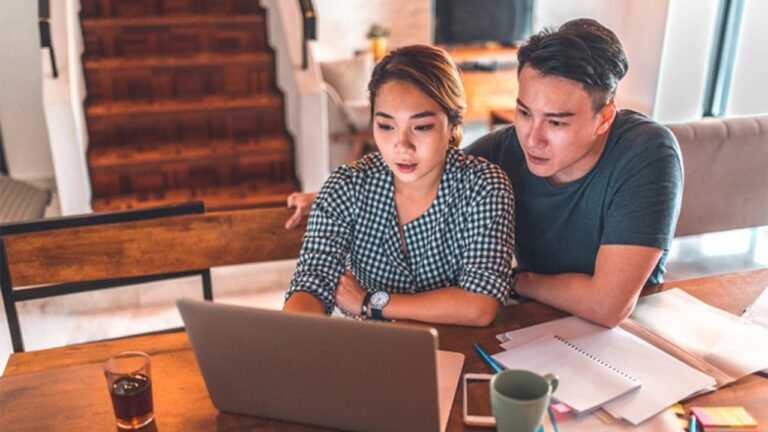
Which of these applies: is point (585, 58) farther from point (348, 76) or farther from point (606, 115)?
point (348, 76)

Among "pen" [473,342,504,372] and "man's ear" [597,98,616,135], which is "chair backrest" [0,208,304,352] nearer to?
"pen" [473,342,504,372]

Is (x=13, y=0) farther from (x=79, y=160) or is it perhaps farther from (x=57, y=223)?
(x=57, y=223)

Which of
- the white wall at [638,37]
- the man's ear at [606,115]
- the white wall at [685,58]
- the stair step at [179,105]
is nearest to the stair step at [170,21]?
the stair step at [179,105]

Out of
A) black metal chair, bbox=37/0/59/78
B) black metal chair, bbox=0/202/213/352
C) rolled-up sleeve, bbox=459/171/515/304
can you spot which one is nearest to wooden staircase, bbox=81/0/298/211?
black metal chair, bbox=37/0/59/78

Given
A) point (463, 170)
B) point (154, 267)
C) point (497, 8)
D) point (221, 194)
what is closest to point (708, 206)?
point (463, 170)

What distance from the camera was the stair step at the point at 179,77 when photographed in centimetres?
371

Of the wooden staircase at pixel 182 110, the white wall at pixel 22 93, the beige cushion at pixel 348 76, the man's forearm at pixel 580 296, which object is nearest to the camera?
the man's forearm at pixel 580 296

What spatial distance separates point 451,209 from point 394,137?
8.0 inches

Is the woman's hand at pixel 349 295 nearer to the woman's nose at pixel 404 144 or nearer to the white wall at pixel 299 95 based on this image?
the woman's nose at pixel 404 144

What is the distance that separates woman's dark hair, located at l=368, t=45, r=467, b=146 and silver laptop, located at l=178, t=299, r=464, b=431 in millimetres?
653

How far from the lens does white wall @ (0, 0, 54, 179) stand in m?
4.17

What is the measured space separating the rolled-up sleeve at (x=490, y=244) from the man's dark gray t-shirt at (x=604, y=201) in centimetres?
17

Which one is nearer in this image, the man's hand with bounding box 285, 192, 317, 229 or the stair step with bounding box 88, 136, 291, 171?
the man's hand with bounding box 285, 192, 317, 229

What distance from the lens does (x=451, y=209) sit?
143 centimetres
